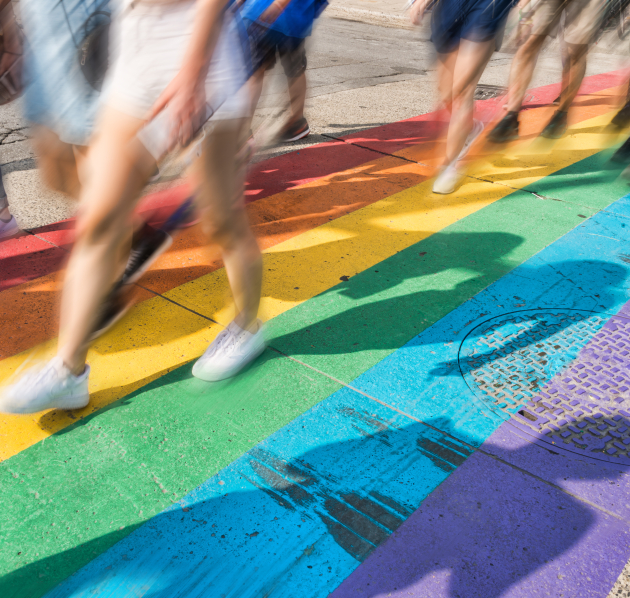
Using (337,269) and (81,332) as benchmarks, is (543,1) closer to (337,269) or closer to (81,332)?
(337,269)

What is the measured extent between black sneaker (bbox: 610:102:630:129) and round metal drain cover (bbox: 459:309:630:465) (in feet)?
10.8

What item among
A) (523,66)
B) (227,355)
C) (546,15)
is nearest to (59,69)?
(227,355)

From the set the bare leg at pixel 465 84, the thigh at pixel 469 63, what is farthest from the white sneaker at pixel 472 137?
the thigh at pixel 469 63

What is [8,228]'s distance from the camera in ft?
11.6

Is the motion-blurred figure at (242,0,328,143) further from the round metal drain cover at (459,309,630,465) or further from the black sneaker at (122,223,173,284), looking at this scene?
the round metal drain cover at (459,309,630,465)

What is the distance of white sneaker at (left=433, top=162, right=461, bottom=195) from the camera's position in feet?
14.5

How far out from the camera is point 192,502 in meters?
1.94

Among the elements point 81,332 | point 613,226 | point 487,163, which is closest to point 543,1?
point 487,163

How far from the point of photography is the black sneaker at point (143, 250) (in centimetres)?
258

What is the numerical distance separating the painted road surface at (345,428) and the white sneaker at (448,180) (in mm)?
531

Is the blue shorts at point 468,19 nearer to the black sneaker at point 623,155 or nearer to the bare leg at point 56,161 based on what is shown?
the black sneaker at point 623,155

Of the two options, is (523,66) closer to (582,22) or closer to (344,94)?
(582,22)

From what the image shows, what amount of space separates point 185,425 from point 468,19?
313 cm

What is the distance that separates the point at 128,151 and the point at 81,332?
0.65 metres
